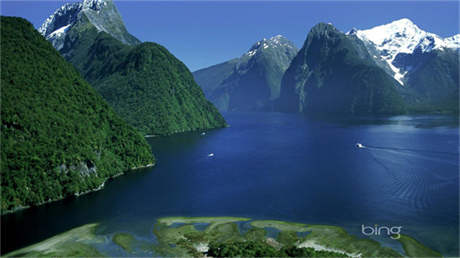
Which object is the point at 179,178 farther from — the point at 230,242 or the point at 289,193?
the point at 230,242

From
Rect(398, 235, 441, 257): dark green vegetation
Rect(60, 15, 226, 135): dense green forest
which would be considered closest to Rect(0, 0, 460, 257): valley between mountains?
Rect(398, 235, 441, 257): dark green vegetation

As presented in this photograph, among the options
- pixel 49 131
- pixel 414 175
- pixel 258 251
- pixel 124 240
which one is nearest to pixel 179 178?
pixel 49 131

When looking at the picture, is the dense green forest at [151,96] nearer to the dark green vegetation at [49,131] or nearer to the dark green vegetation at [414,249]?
the dark green vegetation at [49,131]

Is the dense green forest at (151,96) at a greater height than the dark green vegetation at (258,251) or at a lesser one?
greater

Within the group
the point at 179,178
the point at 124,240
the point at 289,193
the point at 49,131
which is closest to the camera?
the point at 124,240

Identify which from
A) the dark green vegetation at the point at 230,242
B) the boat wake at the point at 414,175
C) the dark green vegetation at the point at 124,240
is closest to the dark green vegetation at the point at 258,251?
the dark green vegetation at the point at 230,242

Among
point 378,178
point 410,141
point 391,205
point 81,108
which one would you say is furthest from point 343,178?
point 81,108
